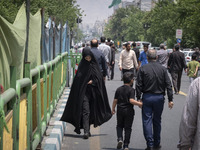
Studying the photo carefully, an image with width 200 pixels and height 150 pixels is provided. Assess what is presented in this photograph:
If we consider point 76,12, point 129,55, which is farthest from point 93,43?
point 76,12

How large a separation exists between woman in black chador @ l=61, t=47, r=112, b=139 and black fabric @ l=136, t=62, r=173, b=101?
5.18 ft

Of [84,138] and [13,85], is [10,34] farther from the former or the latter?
[84,138]

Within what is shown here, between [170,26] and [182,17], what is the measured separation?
90.8ft

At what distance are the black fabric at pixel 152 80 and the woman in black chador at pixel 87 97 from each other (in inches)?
62.2

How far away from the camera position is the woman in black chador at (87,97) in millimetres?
8828

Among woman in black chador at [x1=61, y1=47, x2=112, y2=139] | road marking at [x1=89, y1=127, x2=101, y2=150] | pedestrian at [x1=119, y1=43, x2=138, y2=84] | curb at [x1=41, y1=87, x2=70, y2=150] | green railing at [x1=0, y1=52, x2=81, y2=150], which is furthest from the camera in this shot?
pedestrian at [x1=119, y1=43, x2=138, y2=84]

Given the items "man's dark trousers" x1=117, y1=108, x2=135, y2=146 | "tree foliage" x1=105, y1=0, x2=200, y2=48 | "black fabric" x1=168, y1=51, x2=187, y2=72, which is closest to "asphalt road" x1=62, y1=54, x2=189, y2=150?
"man's dark trousers" x1=117, y1=108, x2=135, y2=146

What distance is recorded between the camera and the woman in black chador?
8828mm

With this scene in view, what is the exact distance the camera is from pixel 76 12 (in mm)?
64062

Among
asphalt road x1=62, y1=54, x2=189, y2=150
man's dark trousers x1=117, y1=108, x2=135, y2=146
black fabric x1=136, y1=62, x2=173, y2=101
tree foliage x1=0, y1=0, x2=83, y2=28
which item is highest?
tree foliage x1=0, y1=0, x2=83, y2=28

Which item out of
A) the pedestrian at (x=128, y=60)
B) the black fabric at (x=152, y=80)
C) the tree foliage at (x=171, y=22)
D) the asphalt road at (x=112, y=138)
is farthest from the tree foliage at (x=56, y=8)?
the black fabric at (x=152, y=80)

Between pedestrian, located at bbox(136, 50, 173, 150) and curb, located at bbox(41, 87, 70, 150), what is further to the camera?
pedestrian, located at bbox(136, 50, 173, 150)

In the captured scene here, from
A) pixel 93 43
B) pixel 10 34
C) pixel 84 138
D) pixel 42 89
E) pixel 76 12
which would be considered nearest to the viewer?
pixel 10 34

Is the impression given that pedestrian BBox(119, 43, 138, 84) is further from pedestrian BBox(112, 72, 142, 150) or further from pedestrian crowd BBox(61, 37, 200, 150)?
pedestrian BBox(112, 72, 142, 150)
